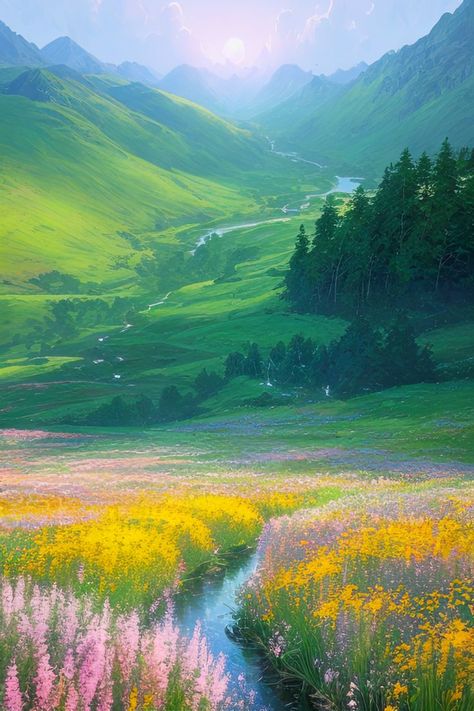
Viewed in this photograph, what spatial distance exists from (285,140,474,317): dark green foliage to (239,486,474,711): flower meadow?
8645cm

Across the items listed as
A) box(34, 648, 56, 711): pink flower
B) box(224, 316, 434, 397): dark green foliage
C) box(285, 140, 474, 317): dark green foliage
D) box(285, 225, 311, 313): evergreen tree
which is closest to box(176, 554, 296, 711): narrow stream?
box(34, 648, 56, 711): pink flower

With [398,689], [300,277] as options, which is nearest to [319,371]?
[300,277]

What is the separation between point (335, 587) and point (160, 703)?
518cm

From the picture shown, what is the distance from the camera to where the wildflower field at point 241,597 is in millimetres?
10555

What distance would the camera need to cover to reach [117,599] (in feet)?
52.2

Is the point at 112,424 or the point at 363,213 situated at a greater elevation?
the point at 363,213

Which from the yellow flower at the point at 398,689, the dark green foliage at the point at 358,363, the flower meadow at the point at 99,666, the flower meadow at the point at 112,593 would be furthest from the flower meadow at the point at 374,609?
the dark green foliage at the point at 358,363

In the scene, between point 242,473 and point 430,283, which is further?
point 430,283

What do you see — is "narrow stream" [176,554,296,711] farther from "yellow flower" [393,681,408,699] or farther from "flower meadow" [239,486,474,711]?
"yellow flower" [393,681,408,699]

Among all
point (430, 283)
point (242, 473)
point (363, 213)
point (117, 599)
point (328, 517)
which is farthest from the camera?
point (363, 213)

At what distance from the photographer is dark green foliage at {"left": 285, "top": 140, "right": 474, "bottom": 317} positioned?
98312 mm

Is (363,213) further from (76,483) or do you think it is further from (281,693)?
(281,693)

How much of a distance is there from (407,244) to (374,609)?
96386 millimetres

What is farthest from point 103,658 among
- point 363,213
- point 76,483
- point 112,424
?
point 363,213
